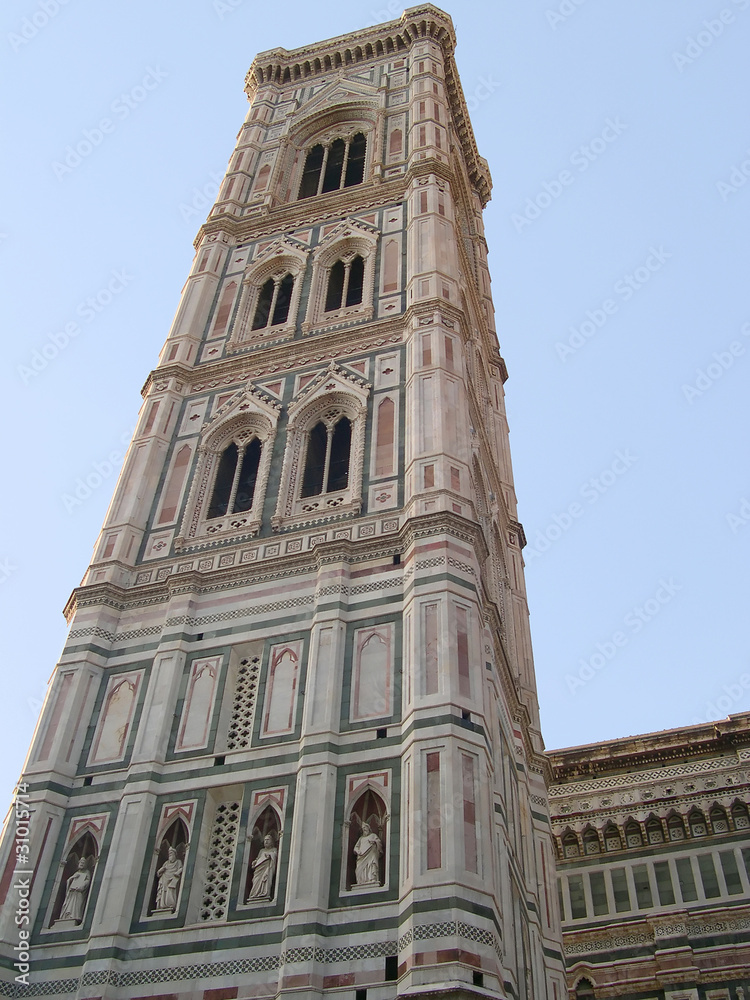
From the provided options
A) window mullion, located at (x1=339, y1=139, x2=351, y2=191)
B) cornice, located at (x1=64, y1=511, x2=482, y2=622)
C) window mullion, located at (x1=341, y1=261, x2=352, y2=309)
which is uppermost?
window mullion, located at (x1=339, y1=139, x2=351, y2=191)

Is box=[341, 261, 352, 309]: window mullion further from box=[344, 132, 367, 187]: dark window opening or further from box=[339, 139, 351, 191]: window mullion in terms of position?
box=[344, 132, 367, 187]: dark window opening

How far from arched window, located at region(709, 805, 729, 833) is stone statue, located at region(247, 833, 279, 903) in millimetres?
10654

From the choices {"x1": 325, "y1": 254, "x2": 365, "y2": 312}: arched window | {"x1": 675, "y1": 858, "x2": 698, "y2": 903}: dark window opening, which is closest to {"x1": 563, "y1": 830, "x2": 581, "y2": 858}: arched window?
{"x1": 675, "y1": 858, "x2": 698, "y2": 903}: dark window opening

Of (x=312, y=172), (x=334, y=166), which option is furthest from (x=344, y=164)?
(x=312, y=172)

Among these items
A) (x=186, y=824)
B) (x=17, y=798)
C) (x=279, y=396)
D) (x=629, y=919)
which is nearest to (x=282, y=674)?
(x=186, y=824)

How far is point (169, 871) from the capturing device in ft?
42.8

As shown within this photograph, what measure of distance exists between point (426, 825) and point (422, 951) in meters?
1.37

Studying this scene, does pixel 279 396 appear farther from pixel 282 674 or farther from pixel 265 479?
pixel 282 674

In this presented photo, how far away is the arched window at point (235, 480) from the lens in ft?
59.7

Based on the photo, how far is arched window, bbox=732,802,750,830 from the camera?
20859mm

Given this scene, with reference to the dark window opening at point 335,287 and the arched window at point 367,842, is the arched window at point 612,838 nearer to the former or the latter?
the arched window at point 367,842

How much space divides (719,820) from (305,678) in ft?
32.2

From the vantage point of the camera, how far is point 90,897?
13.1 metres

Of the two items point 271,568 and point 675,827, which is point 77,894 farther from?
point 675,827
